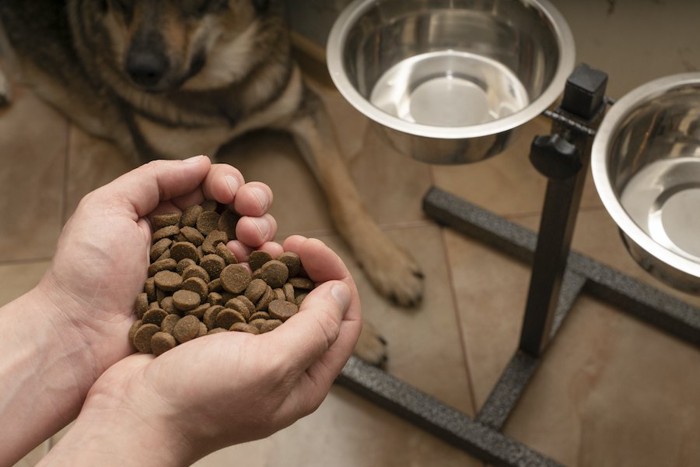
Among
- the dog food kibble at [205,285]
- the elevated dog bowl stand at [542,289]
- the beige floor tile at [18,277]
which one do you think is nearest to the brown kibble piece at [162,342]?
the dog food kibble at [205,285]

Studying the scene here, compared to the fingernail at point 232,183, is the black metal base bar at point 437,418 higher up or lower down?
lower down

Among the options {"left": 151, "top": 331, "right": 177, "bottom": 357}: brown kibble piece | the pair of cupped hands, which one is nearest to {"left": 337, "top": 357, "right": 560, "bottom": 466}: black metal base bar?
the pair of cupped hands

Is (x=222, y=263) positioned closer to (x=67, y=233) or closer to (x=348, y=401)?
(x=67, y=233)

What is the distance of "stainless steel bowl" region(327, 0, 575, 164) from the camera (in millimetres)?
1199

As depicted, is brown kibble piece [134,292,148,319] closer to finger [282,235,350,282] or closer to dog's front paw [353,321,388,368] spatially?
finger [282,235,350,282]

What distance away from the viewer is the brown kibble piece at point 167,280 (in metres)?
1.03

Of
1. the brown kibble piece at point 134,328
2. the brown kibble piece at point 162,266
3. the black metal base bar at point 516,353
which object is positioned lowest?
the black metal base bar at point 516,353

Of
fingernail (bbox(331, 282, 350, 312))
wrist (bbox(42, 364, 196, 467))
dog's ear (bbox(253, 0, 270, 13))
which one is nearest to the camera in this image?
wrist (bbox(42, 364, 196, 467))

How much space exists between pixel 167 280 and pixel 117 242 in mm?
78

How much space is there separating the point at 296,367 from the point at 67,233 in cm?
36

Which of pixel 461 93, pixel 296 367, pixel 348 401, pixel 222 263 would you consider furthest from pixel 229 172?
pixel 348 401

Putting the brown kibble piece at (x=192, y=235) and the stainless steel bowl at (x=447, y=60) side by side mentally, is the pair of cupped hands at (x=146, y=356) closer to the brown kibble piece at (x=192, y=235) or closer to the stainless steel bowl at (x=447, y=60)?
the brown kibble piece at (x=192, y=235)

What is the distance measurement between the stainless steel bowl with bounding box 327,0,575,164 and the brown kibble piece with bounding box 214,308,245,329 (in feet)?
1.15

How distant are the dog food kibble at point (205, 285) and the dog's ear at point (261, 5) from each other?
64 cm
